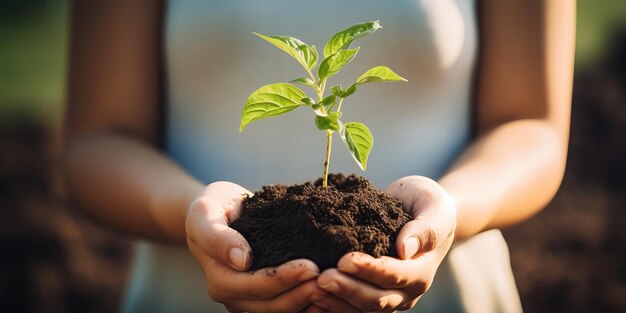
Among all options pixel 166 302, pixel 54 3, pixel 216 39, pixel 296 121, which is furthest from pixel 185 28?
pixel 54 3

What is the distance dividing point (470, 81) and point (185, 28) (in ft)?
2.00

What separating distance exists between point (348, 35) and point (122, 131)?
0.63 metres

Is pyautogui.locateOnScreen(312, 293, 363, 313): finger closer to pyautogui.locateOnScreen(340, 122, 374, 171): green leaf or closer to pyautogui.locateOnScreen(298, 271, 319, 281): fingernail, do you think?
pyautogui.locateOnScreen(298, 271, 319, 281): fingernail

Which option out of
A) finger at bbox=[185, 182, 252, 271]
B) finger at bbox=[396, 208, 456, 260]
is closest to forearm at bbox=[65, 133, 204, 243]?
finger at bbox=[185, 182, 252, 271]

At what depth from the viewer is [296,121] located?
5.02 feet

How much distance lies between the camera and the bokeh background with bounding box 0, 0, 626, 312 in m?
3.54

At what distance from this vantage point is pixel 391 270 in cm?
108

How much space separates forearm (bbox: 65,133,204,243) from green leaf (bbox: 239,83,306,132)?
263 millimetres

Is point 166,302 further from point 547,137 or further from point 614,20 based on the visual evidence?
point 614,20

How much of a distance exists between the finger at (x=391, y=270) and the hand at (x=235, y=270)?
54 mm

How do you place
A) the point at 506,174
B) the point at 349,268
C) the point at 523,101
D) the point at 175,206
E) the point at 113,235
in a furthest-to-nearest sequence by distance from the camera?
the point at 113,235, the point at 523,101, the point at 506,174, the point at 175,206, the point at 349,268

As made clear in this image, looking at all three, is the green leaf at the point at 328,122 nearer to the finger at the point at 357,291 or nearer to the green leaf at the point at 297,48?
the green leaf at the point at 297,48

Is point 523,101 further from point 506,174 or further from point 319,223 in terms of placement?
point 319,223

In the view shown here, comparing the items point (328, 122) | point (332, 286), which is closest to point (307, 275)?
point (332, 286)
